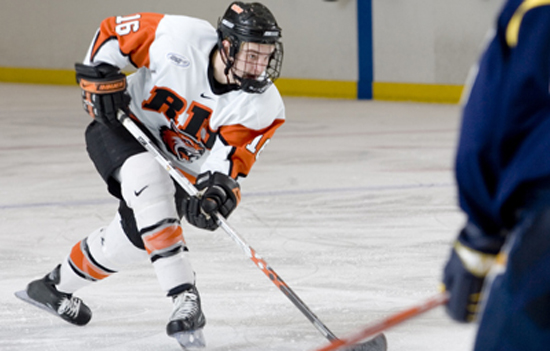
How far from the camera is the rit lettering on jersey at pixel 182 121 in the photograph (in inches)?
90.5

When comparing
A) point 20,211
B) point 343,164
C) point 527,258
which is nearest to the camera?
point 527,258

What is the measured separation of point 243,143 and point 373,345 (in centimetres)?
64

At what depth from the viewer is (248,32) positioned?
84.4 inches

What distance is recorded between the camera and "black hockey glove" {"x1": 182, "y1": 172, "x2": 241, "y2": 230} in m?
2.08

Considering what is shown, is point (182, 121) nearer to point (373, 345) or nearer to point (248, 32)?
point (248, 32)

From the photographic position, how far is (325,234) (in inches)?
126

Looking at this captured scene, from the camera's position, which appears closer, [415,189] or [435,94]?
[415,189]

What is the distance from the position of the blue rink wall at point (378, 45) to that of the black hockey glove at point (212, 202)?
5.42 metres

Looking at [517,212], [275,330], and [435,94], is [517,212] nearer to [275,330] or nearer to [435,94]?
[275,330]

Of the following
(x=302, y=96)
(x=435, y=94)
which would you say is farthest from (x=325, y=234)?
(x=302, y=96)

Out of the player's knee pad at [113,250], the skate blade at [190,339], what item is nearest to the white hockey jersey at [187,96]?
the player's knee pad at [113,250]

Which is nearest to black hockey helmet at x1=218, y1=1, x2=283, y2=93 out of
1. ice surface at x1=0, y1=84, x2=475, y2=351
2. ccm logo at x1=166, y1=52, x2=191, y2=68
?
ccm logo at x1=166, y1=52, x2=191, y2=68

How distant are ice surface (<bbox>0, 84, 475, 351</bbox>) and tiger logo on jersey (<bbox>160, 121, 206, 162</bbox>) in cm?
44

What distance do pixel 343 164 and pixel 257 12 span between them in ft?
8.36
